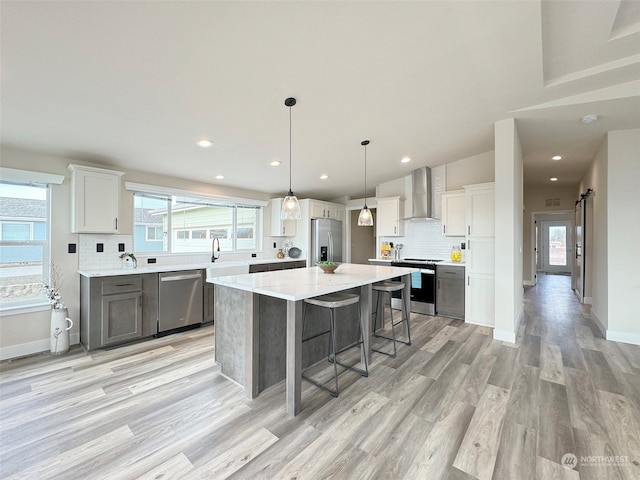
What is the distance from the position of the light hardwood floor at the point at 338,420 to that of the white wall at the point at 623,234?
72 cm

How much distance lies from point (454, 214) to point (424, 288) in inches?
52.3

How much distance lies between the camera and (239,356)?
95.7 inches

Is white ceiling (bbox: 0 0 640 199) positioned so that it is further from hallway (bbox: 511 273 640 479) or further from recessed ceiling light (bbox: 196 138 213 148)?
hallway (bbox: 511 273 640 479)

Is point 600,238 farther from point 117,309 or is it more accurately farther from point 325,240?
point 117,309

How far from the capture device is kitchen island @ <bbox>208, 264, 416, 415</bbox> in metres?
2.03

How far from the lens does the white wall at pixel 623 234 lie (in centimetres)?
343

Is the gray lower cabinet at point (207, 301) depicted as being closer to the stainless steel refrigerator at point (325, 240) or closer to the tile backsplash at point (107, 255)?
the tile backsplash at point (107, 255)

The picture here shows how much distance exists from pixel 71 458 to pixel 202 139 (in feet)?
9.42

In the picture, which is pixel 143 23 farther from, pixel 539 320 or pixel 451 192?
pixel 539 320

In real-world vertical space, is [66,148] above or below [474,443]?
above

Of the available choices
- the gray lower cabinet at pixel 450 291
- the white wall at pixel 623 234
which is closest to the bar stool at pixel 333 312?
the gray lower cabinet at pixel 450 291

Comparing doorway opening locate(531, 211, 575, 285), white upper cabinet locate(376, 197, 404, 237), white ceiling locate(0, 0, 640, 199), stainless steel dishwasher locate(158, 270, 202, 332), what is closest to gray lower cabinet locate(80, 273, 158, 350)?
stainless steel dishwasher locate(158, 270, 202, 332)

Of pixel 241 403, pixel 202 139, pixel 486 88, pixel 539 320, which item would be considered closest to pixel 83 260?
pixel 202 139

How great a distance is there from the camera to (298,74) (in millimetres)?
2307
